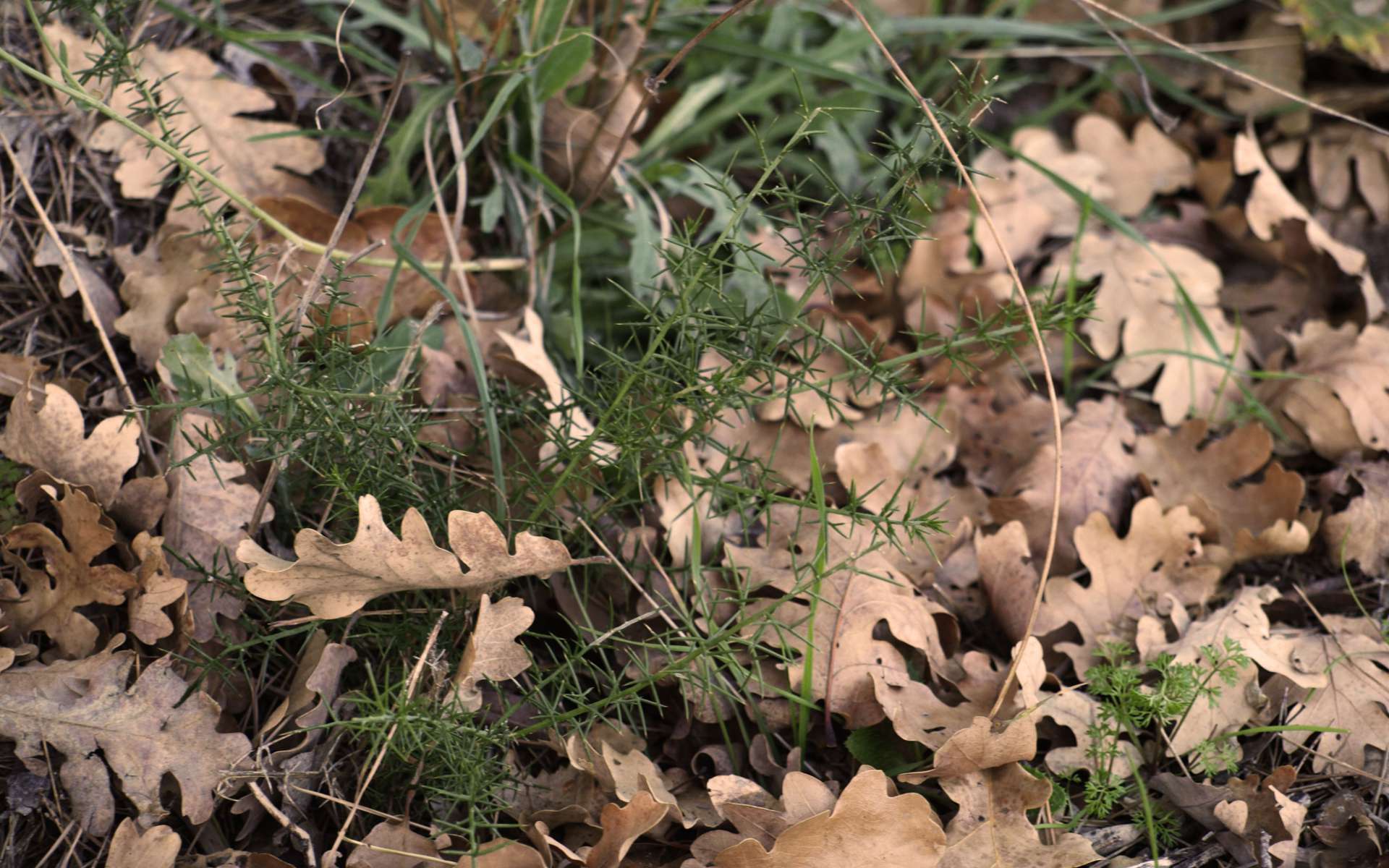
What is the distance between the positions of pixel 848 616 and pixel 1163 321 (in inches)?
53.2

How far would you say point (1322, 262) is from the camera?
278cm

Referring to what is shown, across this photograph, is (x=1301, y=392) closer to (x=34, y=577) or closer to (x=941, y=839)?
(x=941, y=839)

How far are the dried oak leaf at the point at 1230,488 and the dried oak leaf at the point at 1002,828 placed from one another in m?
0.83

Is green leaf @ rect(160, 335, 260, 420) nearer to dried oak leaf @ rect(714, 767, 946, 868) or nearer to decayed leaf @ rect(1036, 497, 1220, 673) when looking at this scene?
dried oak leaf @ rect(714, 767, 946, 868)

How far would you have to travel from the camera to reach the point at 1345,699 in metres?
1.96

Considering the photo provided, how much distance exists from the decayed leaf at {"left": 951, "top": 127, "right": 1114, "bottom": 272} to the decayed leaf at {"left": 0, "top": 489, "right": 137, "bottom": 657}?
7.06 feet

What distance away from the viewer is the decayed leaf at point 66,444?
1.82m

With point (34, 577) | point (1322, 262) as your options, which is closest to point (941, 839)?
point (34, 577)

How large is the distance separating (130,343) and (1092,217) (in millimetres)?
2427

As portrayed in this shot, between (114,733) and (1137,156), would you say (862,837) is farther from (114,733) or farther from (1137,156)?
(1137,156)

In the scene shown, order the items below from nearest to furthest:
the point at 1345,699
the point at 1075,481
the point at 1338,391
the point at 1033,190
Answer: the point at 1345,699, the point at 1075,481, the point at 1338,391, the point at 1033,190

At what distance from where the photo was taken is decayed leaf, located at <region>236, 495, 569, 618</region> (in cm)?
154

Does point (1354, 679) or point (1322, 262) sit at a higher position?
point (1322, 262)

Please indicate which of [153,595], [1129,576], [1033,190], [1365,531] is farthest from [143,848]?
[1033,190]
